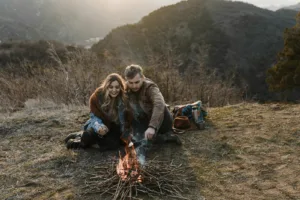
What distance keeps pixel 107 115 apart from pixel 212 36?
99.6ft

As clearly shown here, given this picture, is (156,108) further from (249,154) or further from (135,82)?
(249,154)

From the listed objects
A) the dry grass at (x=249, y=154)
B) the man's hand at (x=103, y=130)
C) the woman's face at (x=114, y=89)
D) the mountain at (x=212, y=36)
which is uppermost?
the mountain at (x=212, y=36)

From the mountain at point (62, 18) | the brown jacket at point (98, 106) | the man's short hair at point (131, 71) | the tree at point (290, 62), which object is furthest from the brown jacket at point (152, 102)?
the mountain at point (62, 18)

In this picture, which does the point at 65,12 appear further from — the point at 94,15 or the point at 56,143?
the point at 56,143

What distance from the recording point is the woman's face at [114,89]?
339 cm

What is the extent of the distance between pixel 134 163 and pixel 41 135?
2.38 meters

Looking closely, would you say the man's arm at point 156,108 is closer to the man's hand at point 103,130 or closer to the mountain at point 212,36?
the man's hand at point 103,130

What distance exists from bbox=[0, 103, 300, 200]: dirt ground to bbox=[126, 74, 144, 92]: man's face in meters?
0.81

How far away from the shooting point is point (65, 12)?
261 ft

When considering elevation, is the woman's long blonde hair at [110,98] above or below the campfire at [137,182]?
above

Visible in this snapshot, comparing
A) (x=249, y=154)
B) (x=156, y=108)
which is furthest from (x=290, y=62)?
(x=156, y=108)

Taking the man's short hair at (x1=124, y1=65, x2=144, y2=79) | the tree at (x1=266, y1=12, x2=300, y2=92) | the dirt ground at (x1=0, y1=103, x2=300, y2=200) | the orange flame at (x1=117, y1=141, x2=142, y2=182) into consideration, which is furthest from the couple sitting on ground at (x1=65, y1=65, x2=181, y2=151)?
the tree at (x1=266, y1=12, x2=300, y2=92)

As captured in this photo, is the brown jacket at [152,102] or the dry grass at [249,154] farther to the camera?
the brown jacket at [152,102]

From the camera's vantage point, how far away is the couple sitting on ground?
11.1 ft
